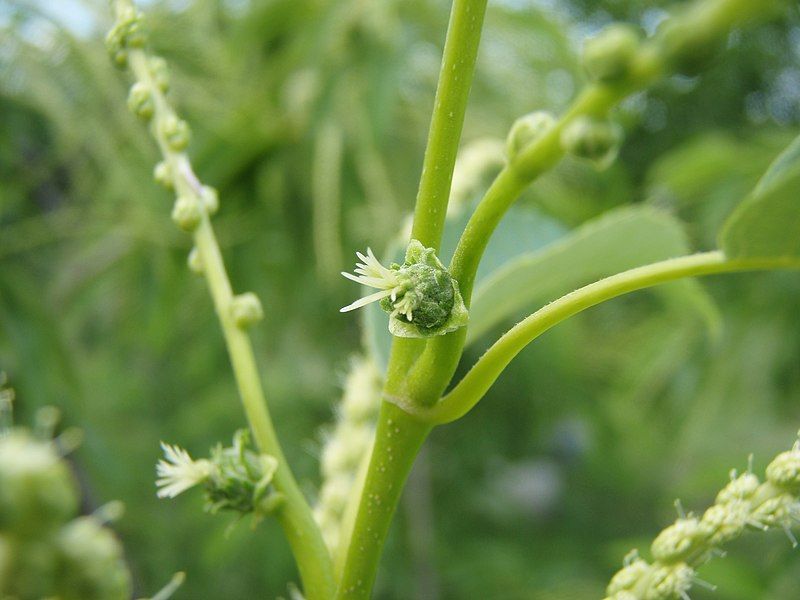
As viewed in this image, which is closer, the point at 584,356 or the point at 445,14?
the point at 445,14

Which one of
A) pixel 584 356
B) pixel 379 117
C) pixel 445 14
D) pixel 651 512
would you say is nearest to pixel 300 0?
pixel 445 14

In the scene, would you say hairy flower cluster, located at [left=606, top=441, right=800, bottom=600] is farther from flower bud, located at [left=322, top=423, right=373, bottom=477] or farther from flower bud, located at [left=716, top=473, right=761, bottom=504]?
flower bud, located at [left=322, top=423, right=373, bottom=477]

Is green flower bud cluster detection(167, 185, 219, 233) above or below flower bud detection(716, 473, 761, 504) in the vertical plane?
above

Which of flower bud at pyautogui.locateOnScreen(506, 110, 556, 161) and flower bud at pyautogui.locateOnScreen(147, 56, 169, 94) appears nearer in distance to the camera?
flower bud at pyautogui.locateOnScreen(506, 110, 556, 161)

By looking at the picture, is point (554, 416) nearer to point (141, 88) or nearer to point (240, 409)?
point (240, 409)

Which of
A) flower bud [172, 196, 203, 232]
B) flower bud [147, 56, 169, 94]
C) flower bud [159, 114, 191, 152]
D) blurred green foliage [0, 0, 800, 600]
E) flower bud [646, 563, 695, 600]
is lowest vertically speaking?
flower bud [646, 563, 695, 600]

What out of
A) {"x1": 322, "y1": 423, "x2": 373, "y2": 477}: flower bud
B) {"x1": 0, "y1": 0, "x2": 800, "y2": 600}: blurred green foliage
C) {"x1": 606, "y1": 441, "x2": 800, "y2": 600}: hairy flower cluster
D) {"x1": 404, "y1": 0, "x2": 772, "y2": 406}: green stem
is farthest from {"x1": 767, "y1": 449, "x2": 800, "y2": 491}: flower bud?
{"x1": 0, "y1": 0, "x2": 800, "y2": 600}: blurred green foliage

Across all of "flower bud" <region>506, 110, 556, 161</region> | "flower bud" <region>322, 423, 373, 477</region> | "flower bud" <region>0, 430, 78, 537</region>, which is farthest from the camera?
"flower bud" <region>322, 423, 373, 477</region>

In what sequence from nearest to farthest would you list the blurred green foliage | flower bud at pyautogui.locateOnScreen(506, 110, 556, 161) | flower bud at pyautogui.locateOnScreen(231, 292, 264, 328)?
flower bud at pyautogui.locateOnScreen(506, 110, 556, 161) → flower bud at pyautogui.locateOnScreen(231, 292, 264, 328) → the blurred green foliage
